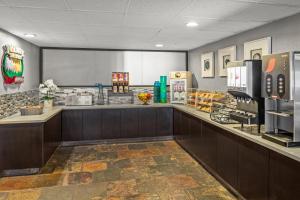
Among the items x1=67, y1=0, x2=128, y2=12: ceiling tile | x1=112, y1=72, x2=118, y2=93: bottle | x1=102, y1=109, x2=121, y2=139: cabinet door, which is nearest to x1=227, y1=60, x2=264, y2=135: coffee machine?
x1=67, y1=0, x2=128, y2=12: ceiling tile

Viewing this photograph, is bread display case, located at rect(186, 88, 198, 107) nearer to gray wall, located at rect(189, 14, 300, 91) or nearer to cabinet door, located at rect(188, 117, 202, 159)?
gray wall, located at rect(189, 14, 300, 91)

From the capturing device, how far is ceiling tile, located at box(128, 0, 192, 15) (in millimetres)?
2416

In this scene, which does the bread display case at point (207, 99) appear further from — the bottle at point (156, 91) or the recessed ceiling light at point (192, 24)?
the bottle at point (156, 91)

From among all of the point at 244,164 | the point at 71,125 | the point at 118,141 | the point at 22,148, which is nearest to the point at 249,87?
the point at 244,164

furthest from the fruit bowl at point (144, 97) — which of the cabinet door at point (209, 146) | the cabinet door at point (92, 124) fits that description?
the cabinet door at point (209, 146)

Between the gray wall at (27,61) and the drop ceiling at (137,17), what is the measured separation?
153 millimetres

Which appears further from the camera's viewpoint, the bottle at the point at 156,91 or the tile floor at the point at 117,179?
the bottle at the point at 156,91

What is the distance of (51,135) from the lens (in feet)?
13.5

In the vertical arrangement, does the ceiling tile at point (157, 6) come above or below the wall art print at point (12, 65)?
above

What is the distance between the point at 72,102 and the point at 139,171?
2435 mm

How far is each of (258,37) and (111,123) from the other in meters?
3.14

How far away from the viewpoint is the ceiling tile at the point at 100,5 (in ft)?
7.87

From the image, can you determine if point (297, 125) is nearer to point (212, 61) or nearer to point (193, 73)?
point (212, 61)

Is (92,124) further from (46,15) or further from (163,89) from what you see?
(46,15)
